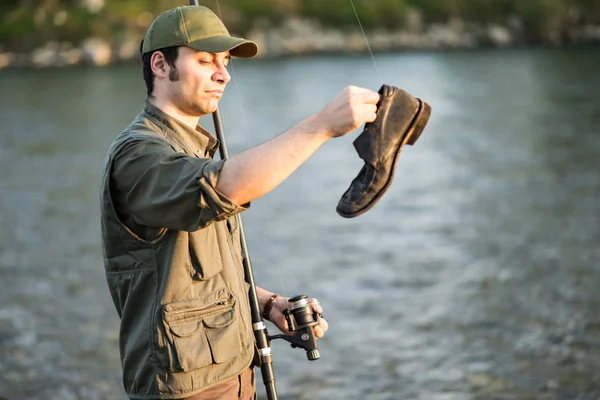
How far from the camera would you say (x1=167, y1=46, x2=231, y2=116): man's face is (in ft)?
10.9

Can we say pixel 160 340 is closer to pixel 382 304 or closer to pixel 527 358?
pixel 527 358

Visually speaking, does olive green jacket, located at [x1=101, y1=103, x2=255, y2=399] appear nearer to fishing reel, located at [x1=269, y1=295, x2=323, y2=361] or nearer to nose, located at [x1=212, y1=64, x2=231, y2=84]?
nose, located at [x1=212, y1=64, x2=231, y2=84]

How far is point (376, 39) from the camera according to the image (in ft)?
268

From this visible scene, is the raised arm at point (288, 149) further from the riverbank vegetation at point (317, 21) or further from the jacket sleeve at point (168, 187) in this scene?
the riverbank vegetation at point (317, 21)

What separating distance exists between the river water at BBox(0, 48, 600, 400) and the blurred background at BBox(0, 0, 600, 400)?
0.03 meters

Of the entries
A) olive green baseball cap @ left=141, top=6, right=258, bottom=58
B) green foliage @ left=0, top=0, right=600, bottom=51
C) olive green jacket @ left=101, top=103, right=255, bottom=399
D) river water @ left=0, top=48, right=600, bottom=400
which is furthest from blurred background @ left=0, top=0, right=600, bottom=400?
green foliage @ left=0, top=0, right=600, bottom=51

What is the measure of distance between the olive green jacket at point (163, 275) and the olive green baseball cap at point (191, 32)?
9.9 inches

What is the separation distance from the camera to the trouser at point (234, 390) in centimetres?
334

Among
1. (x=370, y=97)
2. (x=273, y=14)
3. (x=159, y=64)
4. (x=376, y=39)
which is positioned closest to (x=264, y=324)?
(x=159, y=64)

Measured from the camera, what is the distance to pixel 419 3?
91688mm

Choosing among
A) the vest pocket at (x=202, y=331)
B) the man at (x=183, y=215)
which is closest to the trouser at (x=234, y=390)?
the man at (x=183, y=215)

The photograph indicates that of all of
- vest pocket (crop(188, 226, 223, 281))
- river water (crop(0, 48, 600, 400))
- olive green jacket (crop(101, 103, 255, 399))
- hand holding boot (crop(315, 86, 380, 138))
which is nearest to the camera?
hand holding boot (crop(315, 86, 380, 138))

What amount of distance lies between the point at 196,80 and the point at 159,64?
14 centimetres

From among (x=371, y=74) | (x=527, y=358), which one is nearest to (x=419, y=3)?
(x=371, y=74)
